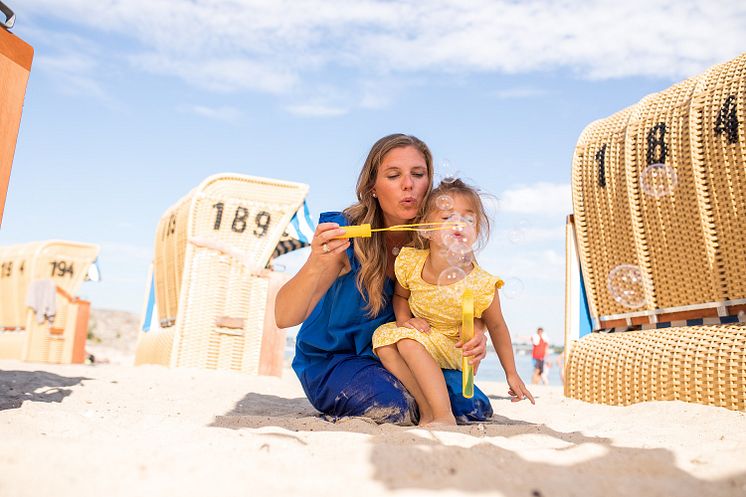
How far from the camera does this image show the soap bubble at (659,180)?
3.12 metres

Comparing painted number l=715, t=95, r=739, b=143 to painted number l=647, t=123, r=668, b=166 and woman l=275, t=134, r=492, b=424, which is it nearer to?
painted number l=647, t=123, r=668, b=166

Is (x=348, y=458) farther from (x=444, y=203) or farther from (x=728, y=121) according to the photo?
(x=728, y=121)

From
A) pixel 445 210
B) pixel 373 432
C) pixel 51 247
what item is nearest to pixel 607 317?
pixel 445 210

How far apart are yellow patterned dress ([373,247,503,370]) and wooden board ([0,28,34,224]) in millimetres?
1543

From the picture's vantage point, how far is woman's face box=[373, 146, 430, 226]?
97.5 inches

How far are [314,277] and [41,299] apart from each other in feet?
31.0

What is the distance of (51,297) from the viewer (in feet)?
33.8

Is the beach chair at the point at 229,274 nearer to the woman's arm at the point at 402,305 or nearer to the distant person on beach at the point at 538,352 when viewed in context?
the woman's arm at the point at 402,305

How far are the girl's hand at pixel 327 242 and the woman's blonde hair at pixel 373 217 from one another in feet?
0.77

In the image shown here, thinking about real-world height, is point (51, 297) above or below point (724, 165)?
below

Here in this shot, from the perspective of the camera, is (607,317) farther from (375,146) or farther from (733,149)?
(375,146)

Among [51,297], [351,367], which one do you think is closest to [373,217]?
[351,367]

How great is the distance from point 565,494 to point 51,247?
12111mm

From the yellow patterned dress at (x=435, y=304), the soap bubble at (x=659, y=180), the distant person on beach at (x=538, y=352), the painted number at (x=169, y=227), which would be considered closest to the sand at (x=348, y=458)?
the yellow patterned dress at (x=435, y=304)
